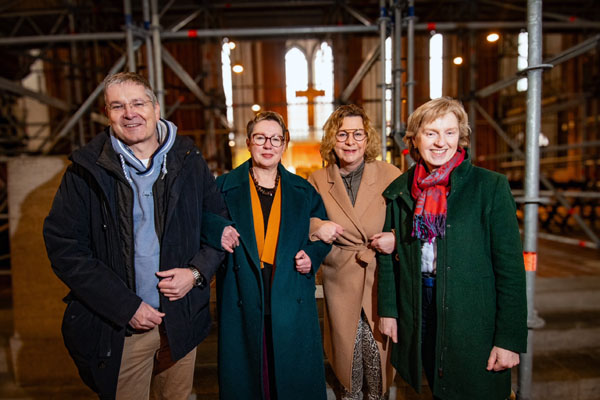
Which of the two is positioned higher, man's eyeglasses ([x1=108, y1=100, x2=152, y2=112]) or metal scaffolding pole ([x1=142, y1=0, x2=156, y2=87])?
metal scaffolding pole ([x1=142, y1=0, x2=156, y2=87])

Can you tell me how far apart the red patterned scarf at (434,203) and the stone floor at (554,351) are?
67.3 inches

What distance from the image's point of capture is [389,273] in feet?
5.81

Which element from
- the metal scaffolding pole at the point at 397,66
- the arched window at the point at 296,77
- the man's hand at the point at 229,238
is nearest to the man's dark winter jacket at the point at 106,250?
the man's hand at the point at 229,238

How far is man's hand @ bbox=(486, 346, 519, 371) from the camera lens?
4.89 feet

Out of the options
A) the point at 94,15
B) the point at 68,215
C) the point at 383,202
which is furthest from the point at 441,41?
the point at 68,215

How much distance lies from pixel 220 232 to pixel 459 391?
144 cm

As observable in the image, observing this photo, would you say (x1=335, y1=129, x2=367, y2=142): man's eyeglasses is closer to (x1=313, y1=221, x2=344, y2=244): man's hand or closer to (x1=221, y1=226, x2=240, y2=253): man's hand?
(x1=313, y1=221, x2=344, y2=244): man's hand

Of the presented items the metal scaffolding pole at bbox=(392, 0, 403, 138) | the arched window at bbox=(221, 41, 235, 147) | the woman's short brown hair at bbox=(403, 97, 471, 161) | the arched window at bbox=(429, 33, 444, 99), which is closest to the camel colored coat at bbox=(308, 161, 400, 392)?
the woman's short brown hair at bbox=(403, 97, 471, 161)

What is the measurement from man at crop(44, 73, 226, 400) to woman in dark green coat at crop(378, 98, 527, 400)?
1134 mm

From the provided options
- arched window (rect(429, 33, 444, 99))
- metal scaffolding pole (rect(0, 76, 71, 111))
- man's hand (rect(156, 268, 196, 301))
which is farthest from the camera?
arched window (rect(429, 33, 444, 99))

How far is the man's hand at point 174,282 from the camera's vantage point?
5.13ft

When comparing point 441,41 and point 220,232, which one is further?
point 441,41

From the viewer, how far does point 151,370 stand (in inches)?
68.8

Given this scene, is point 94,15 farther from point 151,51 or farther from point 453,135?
point 453,135
